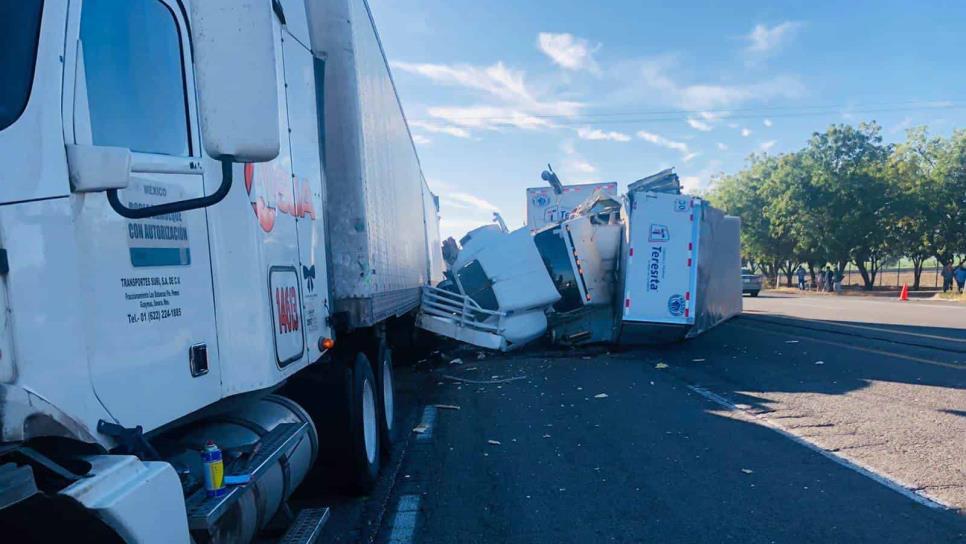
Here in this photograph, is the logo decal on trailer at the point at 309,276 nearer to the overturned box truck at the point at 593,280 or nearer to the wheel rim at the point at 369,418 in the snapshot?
the wheel rim at the point at 369,418

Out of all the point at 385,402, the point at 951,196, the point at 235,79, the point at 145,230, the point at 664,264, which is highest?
the point at 951,196

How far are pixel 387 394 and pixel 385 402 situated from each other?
23 centimetres

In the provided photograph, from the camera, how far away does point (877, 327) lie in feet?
49.2

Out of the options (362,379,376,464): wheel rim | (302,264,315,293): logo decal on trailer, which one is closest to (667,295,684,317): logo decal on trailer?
(362,379,376,464): wheel rim

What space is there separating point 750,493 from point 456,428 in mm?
3397

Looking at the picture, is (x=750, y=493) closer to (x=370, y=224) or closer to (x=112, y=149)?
(x=370, y=224)

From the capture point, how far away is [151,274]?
8.30 ft

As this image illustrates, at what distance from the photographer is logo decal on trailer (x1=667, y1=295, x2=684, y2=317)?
11.7m

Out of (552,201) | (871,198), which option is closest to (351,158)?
(552,201)

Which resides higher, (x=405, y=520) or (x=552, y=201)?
(x=552, y=201)

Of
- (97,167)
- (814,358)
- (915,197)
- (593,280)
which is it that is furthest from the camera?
(915,197)

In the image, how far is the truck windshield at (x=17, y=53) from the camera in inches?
77.0

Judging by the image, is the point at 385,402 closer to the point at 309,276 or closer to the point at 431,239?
the point at 309,276

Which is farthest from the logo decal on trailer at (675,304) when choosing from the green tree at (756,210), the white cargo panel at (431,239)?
the green tree at (756,210)
